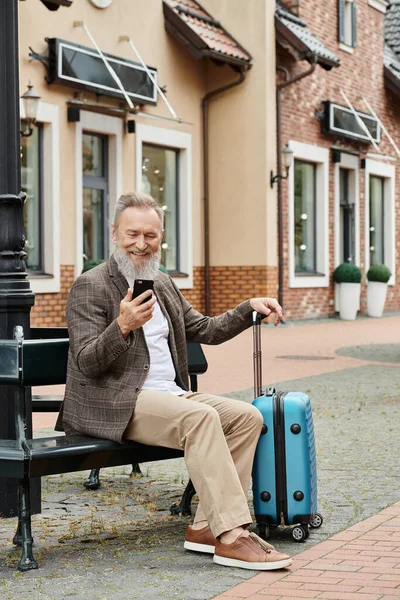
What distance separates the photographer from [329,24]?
2322 centimetres

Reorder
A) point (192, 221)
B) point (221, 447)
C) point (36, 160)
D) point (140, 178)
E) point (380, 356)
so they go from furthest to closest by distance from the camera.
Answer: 1. point (192, 221)
2. point (140, 178)
3. point (36, 160)
4. point (380, 356)
5. point (221, 447)

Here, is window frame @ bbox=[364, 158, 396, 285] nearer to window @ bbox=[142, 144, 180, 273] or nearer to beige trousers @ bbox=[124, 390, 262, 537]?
window @ bbox=[142, 144, 180, 273]

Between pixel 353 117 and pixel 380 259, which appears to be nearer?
pixel 353 117

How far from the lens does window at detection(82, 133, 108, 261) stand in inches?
689

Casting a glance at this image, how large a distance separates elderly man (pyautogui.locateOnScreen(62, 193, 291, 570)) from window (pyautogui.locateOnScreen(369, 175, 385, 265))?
20918 mm

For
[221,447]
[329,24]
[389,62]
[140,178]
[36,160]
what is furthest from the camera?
[389,62]

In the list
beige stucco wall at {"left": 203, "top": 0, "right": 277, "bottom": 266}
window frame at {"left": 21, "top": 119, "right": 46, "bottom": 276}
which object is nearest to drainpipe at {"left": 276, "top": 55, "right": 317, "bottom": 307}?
beige stucco wall at {"left": 203, "top": 0, "right": 277, "bottom": 266}

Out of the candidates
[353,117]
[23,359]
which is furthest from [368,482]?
[353,117]

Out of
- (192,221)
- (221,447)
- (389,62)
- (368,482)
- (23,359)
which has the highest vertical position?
(389,62)

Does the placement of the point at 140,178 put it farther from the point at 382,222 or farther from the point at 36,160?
the point at 382,222

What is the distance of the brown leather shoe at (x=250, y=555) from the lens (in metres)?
4.46

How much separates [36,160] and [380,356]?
573cm

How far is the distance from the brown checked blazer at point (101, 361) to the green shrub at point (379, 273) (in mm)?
19665

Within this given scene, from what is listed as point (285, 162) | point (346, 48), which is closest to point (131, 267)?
point (285, 162)
